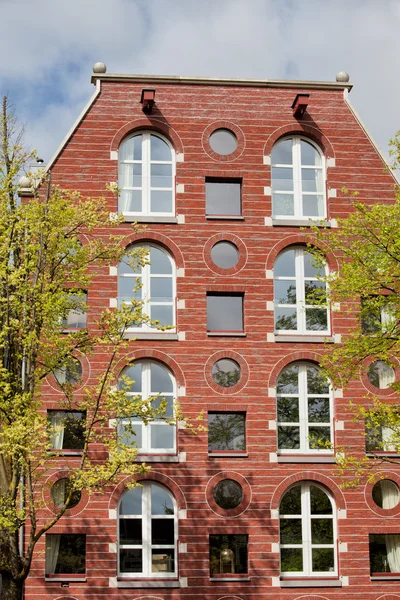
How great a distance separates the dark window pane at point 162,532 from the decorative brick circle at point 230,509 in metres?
1.30

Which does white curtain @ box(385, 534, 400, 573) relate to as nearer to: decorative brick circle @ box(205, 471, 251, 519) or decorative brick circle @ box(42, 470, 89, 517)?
decorative brick circle @ box(205, 471, 251, 519)

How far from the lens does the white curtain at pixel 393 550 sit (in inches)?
1141

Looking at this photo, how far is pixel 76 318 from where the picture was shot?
98.3 feet

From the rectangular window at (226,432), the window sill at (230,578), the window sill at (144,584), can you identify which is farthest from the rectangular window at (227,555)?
the rectangular window at (226,432)

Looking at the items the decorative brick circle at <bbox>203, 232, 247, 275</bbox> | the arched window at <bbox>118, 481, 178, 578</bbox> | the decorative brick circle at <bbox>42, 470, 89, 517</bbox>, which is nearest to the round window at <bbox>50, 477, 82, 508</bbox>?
the decorative brick circle at <bbox>42, 470, 89, 517</bbox>

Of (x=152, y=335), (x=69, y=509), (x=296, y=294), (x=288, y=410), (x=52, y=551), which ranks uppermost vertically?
(x=296, y=294)

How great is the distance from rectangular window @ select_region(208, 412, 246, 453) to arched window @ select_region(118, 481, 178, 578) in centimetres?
199

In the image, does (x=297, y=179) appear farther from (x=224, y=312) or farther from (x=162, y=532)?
(x=162, y=532)

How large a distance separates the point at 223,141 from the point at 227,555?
40.5 ft

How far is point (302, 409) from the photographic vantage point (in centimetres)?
2967

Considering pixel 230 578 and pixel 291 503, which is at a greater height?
pixel 291 503

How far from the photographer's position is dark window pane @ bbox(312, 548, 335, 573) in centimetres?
2864

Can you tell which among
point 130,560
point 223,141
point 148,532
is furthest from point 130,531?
point 223,141

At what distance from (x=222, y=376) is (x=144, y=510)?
439 centimetres
